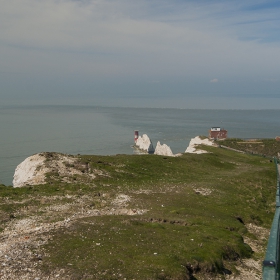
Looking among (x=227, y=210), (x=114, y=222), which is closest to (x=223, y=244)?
(x=114, y=222)

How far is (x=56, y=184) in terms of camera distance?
34.2 m

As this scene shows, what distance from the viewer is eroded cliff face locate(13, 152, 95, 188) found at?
36.9 meters

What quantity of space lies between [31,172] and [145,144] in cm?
11117

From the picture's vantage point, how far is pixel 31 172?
39219 mm

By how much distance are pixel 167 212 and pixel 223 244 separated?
21.8ft

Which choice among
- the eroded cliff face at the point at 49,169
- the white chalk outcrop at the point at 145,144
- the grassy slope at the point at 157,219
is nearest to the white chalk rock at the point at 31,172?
the eroded cliff face at the point at 49,169

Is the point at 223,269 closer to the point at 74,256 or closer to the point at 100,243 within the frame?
the point at 100,243

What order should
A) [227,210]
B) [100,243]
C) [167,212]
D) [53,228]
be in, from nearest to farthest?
1. [100,243]
2. [53,228]
3. [167,212]
4. [227,210]

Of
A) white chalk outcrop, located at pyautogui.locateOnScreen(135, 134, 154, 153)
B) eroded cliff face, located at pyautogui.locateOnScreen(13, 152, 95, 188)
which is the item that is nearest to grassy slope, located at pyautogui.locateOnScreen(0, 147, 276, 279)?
eroded cliff face, located at pyautogui.locateOnScreen(13, 152, 95, 188)

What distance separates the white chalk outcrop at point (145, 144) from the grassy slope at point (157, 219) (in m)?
93.0

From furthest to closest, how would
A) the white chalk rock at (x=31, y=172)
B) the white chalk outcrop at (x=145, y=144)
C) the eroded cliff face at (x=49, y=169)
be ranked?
the white chalk outcrop at (x=145, y=144) → the eroded cliff face at (x=49, y=169) → the white chalk rock at (x=31, y=172)

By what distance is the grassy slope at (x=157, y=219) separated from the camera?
17297mm

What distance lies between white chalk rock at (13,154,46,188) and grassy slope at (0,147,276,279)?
183 centimetres

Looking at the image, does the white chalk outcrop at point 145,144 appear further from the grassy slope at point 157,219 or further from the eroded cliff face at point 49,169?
the eroded cliff face at point 49,169
